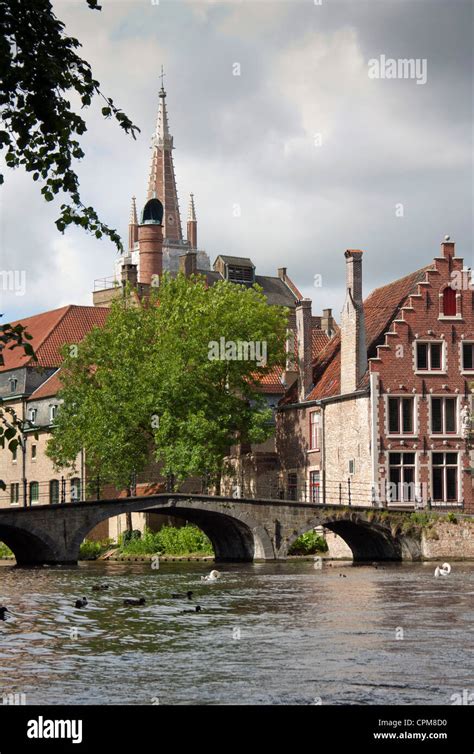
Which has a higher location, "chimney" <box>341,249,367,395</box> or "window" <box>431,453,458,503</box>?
"chimney" <box>341,249,367,395</box>

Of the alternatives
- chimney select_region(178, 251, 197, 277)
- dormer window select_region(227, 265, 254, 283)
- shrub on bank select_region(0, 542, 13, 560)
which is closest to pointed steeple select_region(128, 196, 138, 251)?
dormer window select_region(227, 265, 254, 283)

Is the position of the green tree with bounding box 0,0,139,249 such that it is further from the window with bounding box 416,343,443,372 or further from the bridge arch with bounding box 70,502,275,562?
the window with bounding box 416,343,443,372

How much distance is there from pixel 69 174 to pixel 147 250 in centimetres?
7913

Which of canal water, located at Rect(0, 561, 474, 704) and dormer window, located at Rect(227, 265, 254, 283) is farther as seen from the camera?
dormer window, located at Rect(227, 265, 254, 283)

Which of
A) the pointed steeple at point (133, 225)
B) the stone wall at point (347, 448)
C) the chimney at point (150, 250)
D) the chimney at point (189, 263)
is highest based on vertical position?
the pointed steeple at point (133, 225)

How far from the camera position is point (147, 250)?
91.6 m

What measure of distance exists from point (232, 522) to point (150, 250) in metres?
40.7

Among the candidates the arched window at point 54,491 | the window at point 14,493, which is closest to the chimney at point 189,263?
the window at point 14,493

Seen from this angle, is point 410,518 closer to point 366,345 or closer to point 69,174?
point 366,345

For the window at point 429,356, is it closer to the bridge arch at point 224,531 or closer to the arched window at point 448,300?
the arched window at point 448,300

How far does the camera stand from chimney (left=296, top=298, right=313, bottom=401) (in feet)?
205

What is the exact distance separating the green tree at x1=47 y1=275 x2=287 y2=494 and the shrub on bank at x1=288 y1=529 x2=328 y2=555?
15.7 feet

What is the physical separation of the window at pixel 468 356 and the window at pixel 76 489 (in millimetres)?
22219

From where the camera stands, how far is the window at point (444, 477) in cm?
5591
